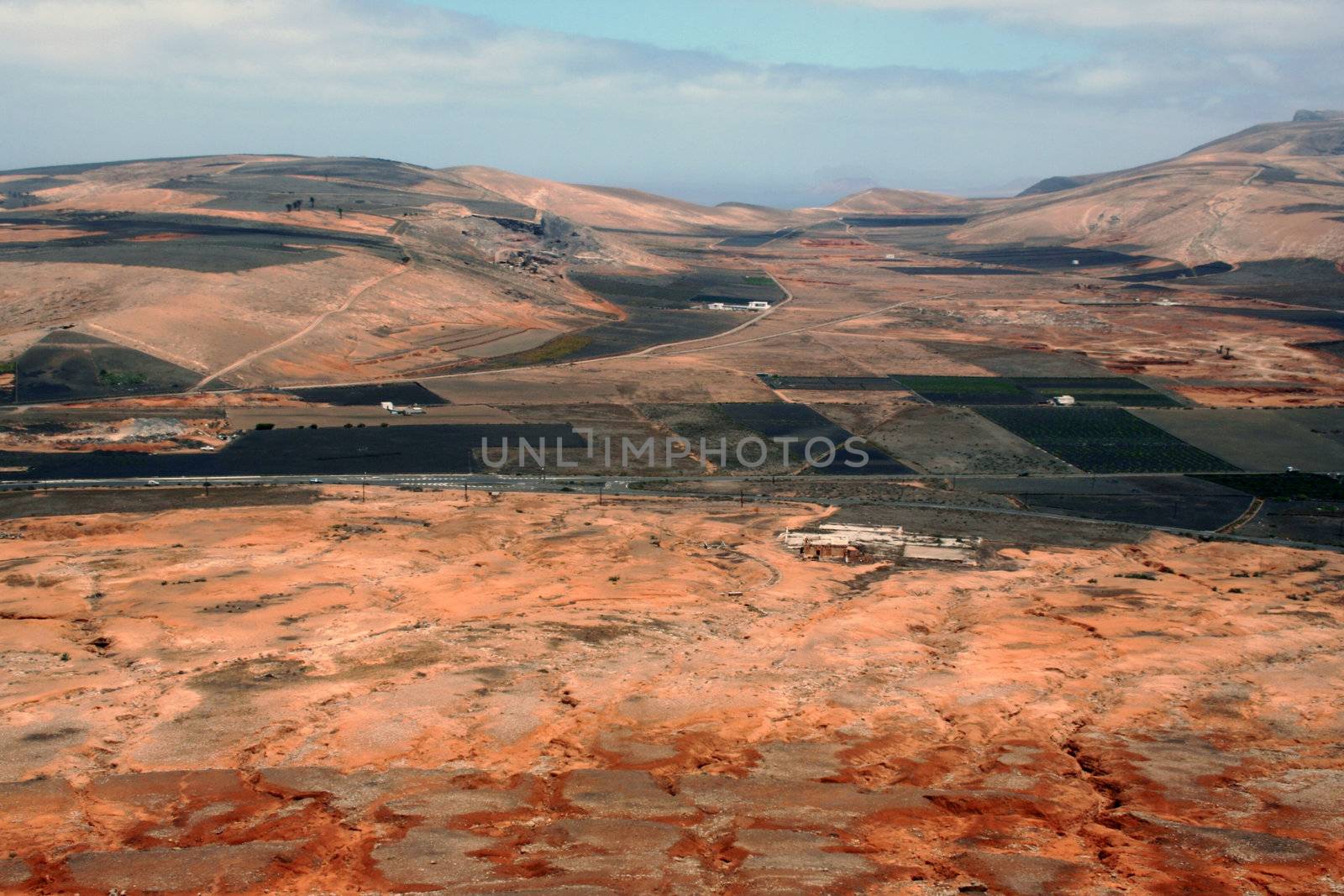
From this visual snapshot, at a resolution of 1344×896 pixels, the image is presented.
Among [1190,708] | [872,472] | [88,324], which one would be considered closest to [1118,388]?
[872,472]

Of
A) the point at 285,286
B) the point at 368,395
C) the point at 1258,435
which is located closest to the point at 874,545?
the point at 1258,435

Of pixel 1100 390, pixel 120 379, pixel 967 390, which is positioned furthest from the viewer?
pixel 1100 390

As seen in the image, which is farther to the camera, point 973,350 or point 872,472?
point 973,350

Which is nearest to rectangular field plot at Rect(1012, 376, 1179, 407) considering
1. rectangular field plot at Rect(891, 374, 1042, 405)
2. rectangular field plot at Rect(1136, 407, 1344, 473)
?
rectangular field plot at Rect(891, 374, 1042, 405)

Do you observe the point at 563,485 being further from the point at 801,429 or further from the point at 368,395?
the point at 368,395

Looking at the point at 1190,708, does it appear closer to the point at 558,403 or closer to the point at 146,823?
the point at 146,823

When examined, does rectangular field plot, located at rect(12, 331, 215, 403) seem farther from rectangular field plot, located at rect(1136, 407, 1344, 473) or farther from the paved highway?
rectangular field plot, located at rect(1136, 407, 1344, 473)

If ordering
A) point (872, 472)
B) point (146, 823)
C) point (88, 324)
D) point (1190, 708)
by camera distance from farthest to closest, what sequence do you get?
point (88, 324), point (872, 472), point (1190, 708), point (146, 823)
